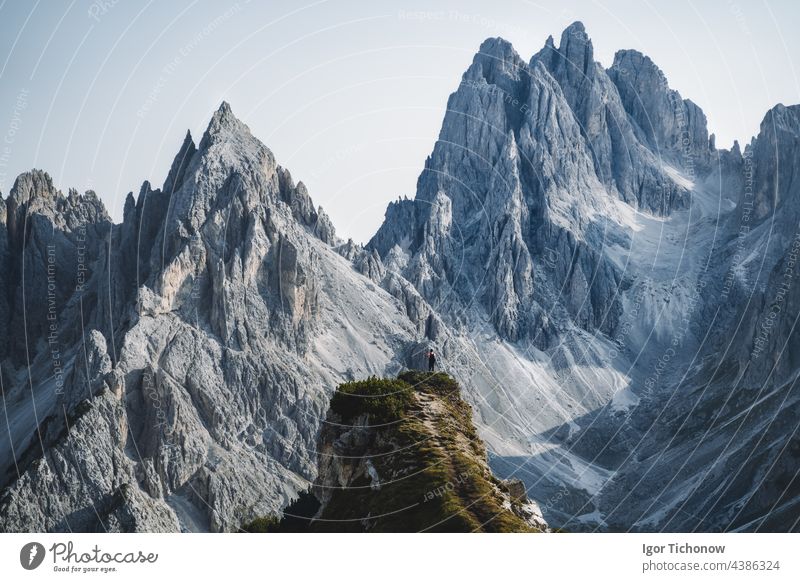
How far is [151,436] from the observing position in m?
197

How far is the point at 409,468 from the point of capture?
54.1 metres

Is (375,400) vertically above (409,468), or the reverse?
(375,400)
